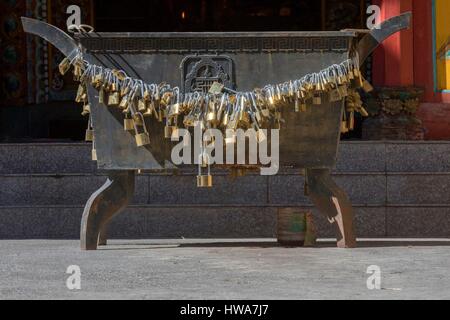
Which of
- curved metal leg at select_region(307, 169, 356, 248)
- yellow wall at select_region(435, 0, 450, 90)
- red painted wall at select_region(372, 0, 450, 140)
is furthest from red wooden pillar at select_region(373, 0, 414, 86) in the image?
curved metal leg at select_region(307, 169, 356, 248)

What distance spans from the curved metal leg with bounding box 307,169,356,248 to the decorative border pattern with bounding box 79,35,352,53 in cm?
88

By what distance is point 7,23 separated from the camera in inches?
559

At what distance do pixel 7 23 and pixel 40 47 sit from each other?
0.45m

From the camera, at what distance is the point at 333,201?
927cm

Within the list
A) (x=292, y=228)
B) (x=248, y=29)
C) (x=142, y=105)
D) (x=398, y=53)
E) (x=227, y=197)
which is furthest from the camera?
(x=248, y=29)

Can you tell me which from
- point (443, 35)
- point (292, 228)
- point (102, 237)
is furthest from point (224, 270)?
point (443, 35)

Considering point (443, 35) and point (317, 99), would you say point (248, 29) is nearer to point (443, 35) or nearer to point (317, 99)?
point (443, 35)

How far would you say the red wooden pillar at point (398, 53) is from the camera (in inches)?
500

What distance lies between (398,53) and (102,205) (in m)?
4.50

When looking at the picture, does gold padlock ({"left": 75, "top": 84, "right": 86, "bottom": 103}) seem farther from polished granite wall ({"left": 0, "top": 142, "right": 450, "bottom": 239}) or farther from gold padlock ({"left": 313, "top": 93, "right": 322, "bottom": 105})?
polished granite wall ({"left": 0, "top": 142, "right": 450, "bottom": 239})

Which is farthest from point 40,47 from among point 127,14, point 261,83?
point 261,83

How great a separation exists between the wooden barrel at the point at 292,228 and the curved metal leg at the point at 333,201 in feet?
1.25
